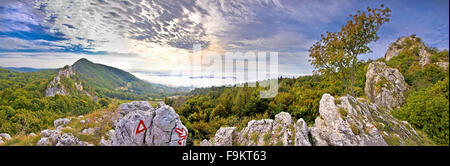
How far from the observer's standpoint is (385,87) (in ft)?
37.3

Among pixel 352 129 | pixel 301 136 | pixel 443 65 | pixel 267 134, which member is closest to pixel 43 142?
pixel 267 134

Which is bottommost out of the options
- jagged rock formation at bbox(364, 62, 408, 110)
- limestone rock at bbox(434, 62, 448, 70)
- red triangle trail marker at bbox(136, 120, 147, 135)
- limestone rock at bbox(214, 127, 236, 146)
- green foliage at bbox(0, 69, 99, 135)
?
green foliage at bbox(0, 69, 99, 135)

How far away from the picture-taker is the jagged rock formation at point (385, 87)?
10688 mm

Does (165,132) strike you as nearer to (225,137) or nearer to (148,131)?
(148,131)

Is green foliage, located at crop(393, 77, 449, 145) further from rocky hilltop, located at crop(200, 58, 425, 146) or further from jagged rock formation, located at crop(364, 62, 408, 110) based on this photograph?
jagged rock formation, located at crop(364, 62, 408, 110)

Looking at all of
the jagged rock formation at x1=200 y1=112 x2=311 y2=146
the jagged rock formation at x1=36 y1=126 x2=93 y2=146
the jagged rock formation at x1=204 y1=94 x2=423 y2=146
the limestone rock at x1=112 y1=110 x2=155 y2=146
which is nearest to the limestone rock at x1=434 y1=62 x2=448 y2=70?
the jagged rock formation at x1=204 y1=94 x2=423 y2=146

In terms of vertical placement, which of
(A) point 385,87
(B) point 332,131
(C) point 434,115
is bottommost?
(B) point 332,131

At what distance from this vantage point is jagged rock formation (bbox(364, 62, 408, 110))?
1069cm

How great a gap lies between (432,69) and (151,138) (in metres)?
20.0

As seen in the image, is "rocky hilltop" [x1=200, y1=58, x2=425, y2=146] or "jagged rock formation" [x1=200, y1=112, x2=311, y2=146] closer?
"rocky hilltop" [x1=200, y1=58, x2=425, y2=146]

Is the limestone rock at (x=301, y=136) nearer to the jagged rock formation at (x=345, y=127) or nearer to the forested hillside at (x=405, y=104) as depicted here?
the jagged rock formation at (x=345, y=127)

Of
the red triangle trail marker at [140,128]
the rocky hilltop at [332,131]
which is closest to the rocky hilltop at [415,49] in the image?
the rocky hilltop at [332,131]

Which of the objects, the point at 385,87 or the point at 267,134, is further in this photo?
the point at 385,87
